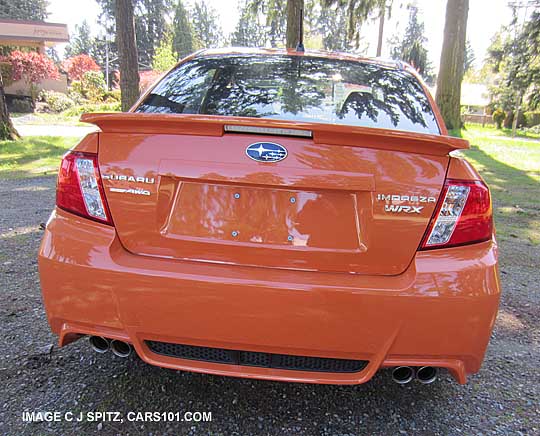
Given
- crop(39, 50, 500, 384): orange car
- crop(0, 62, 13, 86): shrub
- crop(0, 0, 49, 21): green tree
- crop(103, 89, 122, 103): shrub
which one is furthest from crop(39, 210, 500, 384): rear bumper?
crop(0, 0, 49, 21): green tree

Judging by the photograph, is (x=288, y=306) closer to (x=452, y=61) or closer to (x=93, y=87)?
(x=452, y=61)

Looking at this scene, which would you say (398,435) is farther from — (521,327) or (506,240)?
(506,240)

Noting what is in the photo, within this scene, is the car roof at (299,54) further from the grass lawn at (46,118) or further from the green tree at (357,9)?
the grass lawn at (46,118)

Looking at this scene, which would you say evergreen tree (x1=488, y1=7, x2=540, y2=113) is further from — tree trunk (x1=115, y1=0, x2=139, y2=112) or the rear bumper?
the rear bumper

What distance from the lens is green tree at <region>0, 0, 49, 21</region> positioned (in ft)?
193

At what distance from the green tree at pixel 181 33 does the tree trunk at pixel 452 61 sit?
56083 mm

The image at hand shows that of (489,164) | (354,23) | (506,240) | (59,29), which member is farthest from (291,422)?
(59,29)

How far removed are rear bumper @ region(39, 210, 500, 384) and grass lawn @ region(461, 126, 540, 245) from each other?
12.2ft

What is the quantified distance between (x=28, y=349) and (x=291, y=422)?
4.90ft

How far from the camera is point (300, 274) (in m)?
1.62

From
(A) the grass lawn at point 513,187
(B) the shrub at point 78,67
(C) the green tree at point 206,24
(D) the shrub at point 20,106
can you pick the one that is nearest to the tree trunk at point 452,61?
(A) the grass lawn at point 513,187

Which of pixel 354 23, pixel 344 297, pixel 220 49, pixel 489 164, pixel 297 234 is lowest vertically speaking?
pixel 489 164

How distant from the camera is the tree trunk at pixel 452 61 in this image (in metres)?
Answer: 14.4

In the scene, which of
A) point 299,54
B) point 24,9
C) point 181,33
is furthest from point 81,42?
point 299,54
